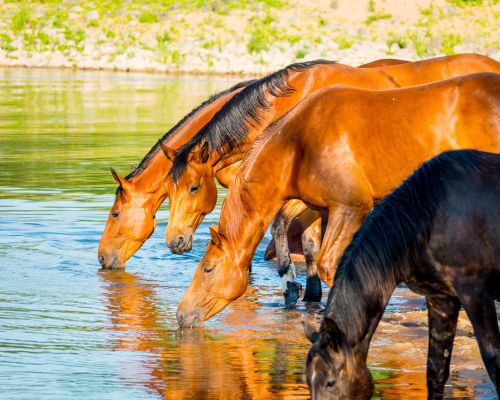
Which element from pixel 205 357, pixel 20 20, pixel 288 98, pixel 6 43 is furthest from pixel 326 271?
pixel 20 20

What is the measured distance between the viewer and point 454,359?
7.77 meters

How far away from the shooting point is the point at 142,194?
11500mm

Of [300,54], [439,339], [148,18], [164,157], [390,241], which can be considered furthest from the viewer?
[148,18]

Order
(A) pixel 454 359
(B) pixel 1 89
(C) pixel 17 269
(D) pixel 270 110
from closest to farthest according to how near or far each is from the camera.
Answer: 1. (A) pixel 454 359
2. (D) pixel 270 110
3. (C) pixel 17 269
4. (B) pixel 1 89

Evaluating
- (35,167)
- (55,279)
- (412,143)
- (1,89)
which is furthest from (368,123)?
(1,89)

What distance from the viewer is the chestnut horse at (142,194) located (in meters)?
11.3

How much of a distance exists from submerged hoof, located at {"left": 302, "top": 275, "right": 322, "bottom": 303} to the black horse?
3.59 meters

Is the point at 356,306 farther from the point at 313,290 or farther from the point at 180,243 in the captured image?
the point at 180,243

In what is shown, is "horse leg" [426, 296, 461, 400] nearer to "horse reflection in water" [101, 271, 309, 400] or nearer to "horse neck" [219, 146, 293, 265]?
"horse reflection in water" [101, 271, 309, 400]

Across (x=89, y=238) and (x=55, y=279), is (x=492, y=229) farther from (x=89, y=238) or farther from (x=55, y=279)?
(x=89, y=238)

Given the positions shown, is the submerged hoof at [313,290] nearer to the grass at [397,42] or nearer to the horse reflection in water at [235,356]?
the horse reflection in water at [235,356]

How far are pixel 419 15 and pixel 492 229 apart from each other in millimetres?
42075

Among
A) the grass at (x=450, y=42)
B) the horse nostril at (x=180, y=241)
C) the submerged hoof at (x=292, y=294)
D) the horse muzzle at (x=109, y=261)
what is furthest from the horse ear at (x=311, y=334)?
the grass at (x=450, y=42)

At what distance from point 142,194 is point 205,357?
3.72 meters
